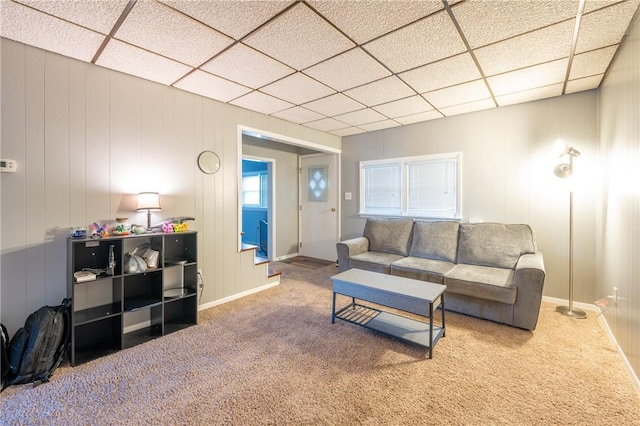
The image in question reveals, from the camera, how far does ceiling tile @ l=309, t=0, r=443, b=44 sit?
169cm

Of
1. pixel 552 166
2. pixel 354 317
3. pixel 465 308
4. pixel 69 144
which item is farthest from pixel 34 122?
pixel 552 166

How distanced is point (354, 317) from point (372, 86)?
2379 mm

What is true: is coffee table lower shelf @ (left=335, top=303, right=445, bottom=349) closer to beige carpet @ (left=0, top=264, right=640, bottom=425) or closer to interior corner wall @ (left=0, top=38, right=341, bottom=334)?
beige carpet @ (left=0, top=264, right=640, bottom=425)

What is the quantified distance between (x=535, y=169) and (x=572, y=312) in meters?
1.63

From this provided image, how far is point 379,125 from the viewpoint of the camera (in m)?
4.43

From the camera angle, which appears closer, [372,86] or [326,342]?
[326,342]

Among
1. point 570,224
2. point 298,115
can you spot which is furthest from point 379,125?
point 570,224

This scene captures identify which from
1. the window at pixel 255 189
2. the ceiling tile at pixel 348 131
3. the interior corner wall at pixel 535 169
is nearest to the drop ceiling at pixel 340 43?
the interior corner wall at pixel 535 169

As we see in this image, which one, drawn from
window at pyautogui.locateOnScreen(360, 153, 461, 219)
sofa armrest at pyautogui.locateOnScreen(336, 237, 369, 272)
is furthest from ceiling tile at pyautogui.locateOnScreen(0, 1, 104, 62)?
window at pyautogui.locateOnScreen(360, 153, 461, 219)

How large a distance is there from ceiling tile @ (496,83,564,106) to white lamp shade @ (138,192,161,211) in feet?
12.6

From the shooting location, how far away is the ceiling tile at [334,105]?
3.28 m

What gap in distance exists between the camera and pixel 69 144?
7.50 ft

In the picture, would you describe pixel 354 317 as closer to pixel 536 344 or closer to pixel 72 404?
pixel 536 344

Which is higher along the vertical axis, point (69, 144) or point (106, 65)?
point (106, 65)
